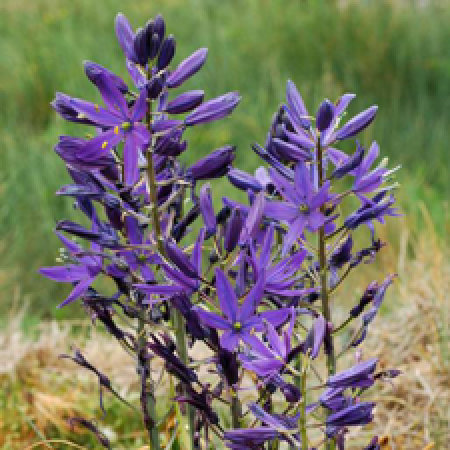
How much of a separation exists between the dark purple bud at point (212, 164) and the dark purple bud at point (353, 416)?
0.50 metres

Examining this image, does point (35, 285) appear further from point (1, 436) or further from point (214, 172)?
point (214, 172)

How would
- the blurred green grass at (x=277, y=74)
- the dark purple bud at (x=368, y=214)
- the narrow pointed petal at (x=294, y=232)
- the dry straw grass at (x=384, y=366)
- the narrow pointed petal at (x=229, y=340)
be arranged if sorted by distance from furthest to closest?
the blurred green grass at (x=277, y=74)
the dry straw grass at (x=384, y=366)
the dark purple bud at (x=368, y=214)
the narrow pointed petal at (x=294, y=232)
the narrow pointed petal at (x=229, y=340)

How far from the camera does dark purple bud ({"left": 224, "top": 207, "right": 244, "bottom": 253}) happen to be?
1.45 meters

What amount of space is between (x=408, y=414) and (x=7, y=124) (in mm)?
5571

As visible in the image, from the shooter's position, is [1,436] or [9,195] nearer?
[1,436]

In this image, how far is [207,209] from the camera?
1.50m

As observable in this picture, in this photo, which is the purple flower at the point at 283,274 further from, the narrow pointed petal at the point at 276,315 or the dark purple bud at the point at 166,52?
the dark purple bud at the point at 166,52

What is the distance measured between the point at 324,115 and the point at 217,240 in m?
0.30

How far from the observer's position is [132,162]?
1.43 metres

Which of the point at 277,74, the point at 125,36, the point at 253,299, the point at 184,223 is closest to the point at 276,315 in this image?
the point at 253,299

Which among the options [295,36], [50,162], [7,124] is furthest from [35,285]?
[295,36]

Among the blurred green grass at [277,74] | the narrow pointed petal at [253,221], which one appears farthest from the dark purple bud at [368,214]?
the blurred green grass at [277,74]

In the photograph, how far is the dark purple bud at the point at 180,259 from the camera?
1.38 meters

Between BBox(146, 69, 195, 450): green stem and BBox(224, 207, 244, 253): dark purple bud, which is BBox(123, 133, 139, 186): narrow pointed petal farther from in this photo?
BBox(224, 207, 244, 253): dark purple bud
